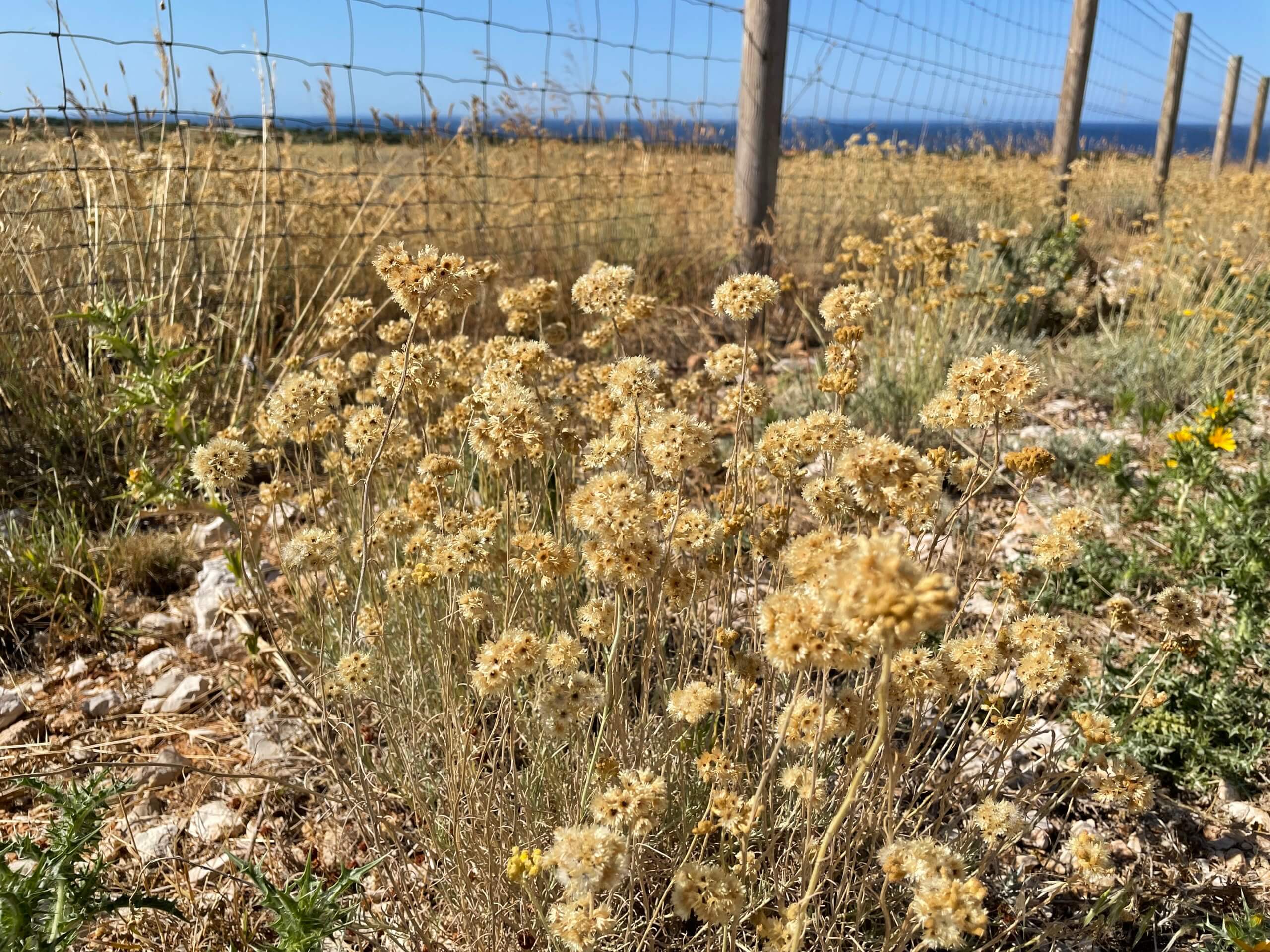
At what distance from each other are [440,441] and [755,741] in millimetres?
1582

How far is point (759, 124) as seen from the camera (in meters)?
5.89

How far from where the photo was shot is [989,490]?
14.5 feet

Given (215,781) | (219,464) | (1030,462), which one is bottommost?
(215,781)

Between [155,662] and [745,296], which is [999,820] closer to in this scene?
[745,296]

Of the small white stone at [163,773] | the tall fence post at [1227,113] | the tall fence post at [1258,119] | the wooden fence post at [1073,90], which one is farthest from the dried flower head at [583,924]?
the tall fence post at [1258,119]

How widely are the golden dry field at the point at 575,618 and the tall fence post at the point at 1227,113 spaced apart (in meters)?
14.1

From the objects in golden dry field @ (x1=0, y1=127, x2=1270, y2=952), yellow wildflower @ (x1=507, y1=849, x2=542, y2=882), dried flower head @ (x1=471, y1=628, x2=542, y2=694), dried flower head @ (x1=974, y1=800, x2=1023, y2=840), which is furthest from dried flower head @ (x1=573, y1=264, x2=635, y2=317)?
dried flower head @ (x1=974, y1=800, x2=1023, y2=840)

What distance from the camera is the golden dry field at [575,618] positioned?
1.67 m

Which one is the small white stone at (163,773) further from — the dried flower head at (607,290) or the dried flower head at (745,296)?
the dried flower head at (745,296)

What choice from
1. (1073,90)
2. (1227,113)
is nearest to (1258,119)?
(1227,113)

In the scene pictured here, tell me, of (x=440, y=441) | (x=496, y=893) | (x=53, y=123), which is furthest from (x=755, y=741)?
(x=53, y=123)

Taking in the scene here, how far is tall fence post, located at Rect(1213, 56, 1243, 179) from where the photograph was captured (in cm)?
1580

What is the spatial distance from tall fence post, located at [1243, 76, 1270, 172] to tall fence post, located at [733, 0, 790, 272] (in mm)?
18146

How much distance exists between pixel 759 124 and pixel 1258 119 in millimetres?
20061
